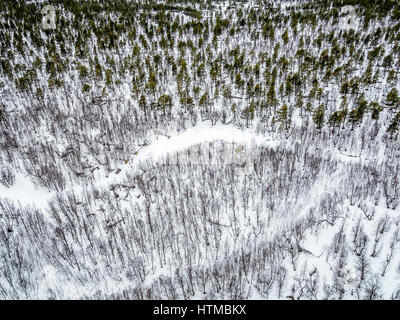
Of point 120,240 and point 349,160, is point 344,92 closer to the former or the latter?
point 349,160

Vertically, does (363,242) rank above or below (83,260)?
above

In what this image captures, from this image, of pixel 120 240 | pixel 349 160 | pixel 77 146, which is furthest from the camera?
pixel 77 146

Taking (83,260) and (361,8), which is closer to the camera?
(83,260)

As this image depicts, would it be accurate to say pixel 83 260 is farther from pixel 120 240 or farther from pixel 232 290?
pixel 232 290

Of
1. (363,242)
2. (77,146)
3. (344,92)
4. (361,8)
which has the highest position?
(361,8)
